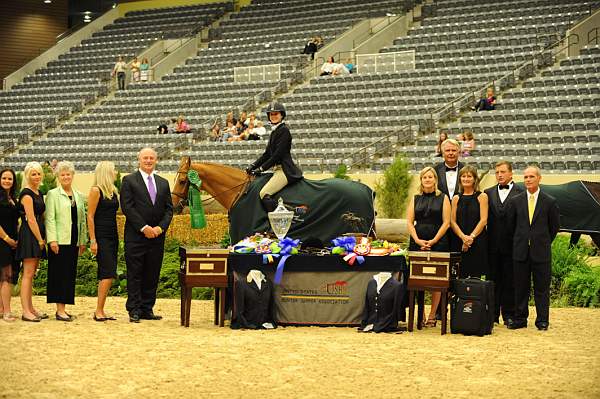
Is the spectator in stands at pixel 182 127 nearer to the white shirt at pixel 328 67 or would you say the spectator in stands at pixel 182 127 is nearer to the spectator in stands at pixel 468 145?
the white shirt at pixel 328 67

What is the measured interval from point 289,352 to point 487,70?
1922 cm

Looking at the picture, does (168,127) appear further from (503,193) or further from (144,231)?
(503,193)

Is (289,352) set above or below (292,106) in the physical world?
below

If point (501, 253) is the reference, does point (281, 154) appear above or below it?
above

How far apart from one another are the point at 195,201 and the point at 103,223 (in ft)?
5.56

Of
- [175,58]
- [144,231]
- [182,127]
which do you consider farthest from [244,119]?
[144,231]

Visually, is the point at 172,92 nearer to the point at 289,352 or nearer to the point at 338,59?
the point at 338,59

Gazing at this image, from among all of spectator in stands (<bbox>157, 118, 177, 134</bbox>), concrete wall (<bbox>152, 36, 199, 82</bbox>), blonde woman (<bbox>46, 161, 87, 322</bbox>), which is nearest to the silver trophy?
blonde woman (<bbox>46, 161, 87, 322</bbox>)

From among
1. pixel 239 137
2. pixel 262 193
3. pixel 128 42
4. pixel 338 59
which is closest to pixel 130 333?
pixel 262 193

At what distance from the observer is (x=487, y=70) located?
26672 millimetres

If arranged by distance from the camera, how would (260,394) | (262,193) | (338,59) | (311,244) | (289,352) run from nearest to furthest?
(260,394) < (289,352) < (311,244) < (262,193) < (338,59)

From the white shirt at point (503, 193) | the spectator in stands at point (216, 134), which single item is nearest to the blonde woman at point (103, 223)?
the white shirt at point (503, 193)

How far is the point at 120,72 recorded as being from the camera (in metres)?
34.9

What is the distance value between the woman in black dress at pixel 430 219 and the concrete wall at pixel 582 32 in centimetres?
1727
